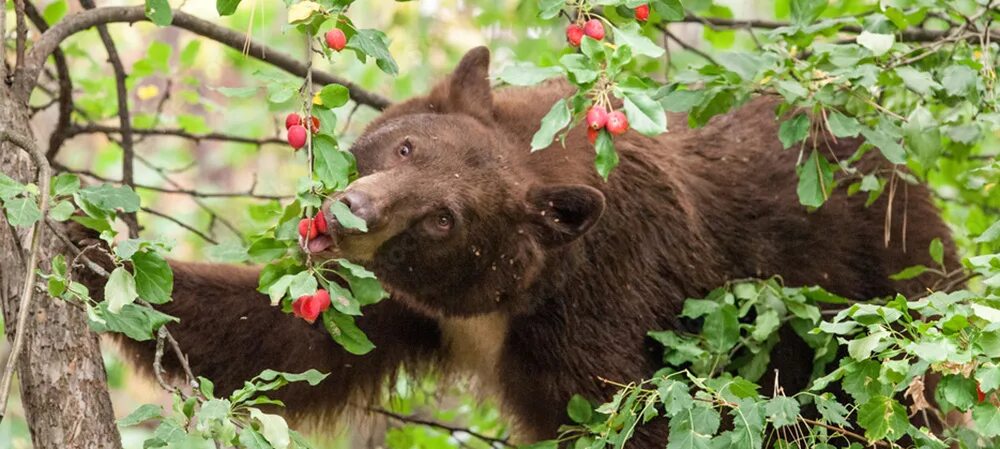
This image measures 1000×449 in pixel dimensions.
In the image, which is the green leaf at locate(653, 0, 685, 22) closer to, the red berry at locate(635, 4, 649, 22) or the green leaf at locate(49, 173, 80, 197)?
the red berry at locate(635, 4, 649, 22)

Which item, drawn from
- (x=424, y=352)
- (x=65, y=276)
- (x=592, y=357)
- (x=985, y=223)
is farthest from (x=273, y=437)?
(x=985, y=223)

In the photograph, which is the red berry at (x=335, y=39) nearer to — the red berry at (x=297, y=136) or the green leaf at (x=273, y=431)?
the red berry at (x=297, y=136)

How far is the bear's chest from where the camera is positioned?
5730mm

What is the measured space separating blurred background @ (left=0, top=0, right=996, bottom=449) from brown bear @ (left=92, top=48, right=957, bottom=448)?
29 centimetres

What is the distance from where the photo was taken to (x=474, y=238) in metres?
5.16

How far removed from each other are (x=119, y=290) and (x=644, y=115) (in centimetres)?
153

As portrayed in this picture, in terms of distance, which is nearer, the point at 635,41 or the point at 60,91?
the point at 635,41

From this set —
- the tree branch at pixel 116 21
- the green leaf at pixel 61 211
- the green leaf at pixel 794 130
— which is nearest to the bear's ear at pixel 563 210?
the green leaf at pixel 794 130

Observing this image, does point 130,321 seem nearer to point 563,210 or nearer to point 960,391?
point 563,210

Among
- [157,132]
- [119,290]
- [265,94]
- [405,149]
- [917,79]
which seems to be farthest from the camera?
[265,94]

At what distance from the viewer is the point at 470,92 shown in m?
5.54

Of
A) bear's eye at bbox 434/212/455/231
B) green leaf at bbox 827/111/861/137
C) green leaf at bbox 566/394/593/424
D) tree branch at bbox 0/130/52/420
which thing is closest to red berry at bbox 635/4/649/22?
green leaf at bbox 827/111/861/137

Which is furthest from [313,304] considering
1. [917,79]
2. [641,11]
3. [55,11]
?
[55,11]

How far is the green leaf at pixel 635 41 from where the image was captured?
12.4 feet
